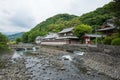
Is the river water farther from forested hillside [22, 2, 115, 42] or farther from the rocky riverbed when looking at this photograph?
forested hillside [22, 2, 115, 42]

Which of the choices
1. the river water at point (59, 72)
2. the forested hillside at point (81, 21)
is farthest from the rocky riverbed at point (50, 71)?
the forested hillside at point (81, 21)

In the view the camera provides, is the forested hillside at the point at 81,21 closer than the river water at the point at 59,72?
No

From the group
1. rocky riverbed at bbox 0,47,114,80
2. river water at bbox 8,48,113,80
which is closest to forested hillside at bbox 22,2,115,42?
river water at bbox 8,48,113,80

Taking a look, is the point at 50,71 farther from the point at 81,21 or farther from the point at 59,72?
the point at 81,21

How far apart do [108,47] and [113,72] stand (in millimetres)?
7475

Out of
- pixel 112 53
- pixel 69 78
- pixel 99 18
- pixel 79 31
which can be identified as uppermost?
pixel 99 18

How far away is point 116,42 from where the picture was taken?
79.8 feet

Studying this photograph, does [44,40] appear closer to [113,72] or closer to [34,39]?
[34,39]

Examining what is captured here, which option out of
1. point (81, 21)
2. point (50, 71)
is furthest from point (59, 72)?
point (81, 21)

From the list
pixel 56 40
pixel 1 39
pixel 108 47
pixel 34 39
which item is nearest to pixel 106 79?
pixel 108 47

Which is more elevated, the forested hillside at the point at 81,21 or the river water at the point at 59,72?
the forested hillside at the point at 81,21

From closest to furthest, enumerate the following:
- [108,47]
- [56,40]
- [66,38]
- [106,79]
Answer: [106,79]
[108,47]
[66,38]
[56,40]

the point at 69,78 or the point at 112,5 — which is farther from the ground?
the point at 112,5

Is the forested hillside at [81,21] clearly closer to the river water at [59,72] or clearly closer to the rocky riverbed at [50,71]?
the river water at [59,72]
